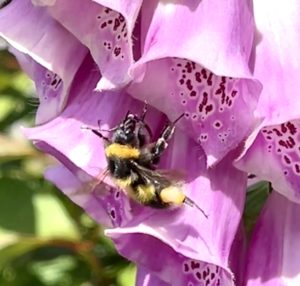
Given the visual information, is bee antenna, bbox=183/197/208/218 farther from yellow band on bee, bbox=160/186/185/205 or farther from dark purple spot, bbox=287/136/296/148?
dark purple spot, bbox=287/136/296/148

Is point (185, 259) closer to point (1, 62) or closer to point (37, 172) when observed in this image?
point (37, 172)

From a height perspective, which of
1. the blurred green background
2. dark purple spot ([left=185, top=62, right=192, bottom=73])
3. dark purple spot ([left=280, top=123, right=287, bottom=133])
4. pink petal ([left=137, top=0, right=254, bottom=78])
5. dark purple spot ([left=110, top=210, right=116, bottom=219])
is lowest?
the blurred green background

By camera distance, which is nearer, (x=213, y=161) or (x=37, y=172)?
(x=213, y=161)

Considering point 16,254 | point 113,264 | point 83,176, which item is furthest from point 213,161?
point 113,264

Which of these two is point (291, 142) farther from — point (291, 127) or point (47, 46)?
point (47, 46)

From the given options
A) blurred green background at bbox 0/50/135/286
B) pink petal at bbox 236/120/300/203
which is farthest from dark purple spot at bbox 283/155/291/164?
blurred green background at bbox 0/50/135/286

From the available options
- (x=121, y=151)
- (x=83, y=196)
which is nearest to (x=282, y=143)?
(x=121, y=151)
